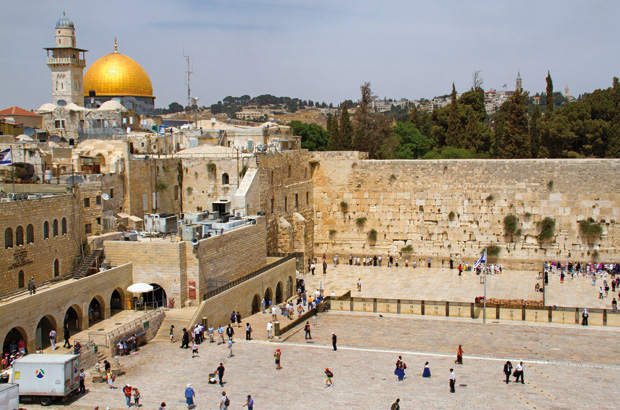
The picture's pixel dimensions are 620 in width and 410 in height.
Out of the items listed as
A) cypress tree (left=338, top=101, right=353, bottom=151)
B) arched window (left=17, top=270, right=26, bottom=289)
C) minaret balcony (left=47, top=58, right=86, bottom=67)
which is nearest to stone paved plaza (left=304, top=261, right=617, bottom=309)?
arched window (left=17, top=270, right=26, bottom=289)

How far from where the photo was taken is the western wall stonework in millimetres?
32281

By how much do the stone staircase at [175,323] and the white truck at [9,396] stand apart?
6.33m

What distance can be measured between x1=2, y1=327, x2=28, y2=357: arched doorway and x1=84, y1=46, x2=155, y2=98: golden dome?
93.2 feet

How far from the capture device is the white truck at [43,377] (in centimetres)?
1599

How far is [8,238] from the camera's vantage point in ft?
66.0

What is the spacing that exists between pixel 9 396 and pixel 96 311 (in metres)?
7.39

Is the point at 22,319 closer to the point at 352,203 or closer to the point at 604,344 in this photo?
the point at 604,344

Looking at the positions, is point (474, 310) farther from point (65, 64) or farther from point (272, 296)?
point (65, 64)

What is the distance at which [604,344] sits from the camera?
70.5 feet

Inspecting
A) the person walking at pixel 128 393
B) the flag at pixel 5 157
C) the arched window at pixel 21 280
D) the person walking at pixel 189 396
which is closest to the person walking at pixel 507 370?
the person walking at pixel 189 396

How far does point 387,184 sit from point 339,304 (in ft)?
33.2

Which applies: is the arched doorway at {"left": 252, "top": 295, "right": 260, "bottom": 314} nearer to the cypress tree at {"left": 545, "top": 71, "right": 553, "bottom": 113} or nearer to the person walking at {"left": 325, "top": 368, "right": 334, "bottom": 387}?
the person walking at {"left": 325, "top": 368, "right": 334, "bottom": 387}

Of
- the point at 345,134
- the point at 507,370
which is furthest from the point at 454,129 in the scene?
the point at 507,370

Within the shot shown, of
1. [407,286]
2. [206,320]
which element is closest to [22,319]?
[206,320]
